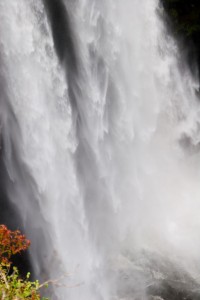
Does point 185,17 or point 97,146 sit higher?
point 185,17

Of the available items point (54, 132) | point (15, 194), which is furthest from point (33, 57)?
point (15, 194)

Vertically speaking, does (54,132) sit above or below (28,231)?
above

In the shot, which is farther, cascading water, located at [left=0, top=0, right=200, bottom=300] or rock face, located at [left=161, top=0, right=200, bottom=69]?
rock face, located at [left=161, top=0, right=200, bottom=69]

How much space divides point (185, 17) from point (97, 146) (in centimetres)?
910

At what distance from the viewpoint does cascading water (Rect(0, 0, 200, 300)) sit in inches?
535

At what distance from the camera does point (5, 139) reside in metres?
13.4

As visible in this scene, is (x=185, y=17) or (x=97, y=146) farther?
(x=185, y=17)

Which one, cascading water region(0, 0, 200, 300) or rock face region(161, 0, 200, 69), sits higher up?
rock face region(161, 0, 200, 69)

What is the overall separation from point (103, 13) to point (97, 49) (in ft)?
5.19

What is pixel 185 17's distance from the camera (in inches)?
781

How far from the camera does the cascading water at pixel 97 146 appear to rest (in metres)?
13.6

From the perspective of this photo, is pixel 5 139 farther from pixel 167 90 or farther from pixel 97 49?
pixel 167 90

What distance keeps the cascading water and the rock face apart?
3.57ft

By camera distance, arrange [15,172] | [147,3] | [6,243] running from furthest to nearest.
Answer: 1. [147,3]
2. [15,172]
3. [6,243]
